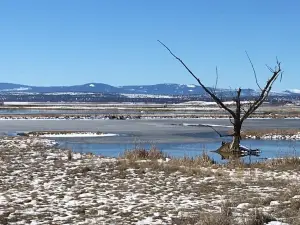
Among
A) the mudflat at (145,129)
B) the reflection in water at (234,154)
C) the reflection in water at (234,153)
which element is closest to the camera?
the reflection in water at (234,154)

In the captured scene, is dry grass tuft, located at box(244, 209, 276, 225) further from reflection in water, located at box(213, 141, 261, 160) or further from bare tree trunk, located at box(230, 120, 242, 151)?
bare tree trunk, located at box(230, 120, 242, 151)

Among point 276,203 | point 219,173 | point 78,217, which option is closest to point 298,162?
point 219,173

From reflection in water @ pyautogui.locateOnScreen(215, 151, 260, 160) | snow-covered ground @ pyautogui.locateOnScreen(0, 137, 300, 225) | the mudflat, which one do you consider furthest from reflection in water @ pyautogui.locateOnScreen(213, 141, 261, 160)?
snow-covered ground @ pyautogui.locateOnScreen(0, 137, 300, 225)

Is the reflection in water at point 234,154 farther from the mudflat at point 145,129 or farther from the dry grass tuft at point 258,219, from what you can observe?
the dry grass tuft at point 258,219

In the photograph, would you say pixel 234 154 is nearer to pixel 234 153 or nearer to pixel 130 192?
pixel 234 153

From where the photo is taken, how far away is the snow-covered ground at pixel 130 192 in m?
9.38

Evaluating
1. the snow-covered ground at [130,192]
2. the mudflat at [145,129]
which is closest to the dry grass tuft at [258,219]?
the snow-covered ground at [130,192]

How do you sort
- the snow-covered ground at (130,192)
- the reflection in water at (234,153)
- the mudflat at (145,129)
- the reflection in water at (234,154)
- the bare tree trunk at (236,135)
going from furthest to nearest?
the mudflat at (145,129) → the reflection in water at (234,153) → the reflection in water at (234,154) → the bare tree trunk at (236,135) → the snow-covered ground at (130,192)

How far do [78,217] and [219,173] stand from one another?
21.9 ft

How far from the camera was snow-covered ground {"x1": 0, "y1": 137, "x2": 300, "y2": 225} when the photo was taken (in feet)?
30.8

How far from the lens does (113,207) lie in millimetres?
10219

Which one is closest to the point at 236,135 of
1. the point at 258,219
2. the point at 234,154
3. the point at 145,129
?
the point at 234,154

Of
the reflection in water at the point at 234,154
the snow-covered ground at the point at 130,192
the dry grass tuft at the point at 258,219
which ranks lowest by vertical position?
the reflection in water at the point at 234,154

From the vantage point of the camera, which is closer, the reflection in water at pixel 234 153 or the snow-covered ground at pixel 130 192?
the snow-covered ground at pixel 130 192
